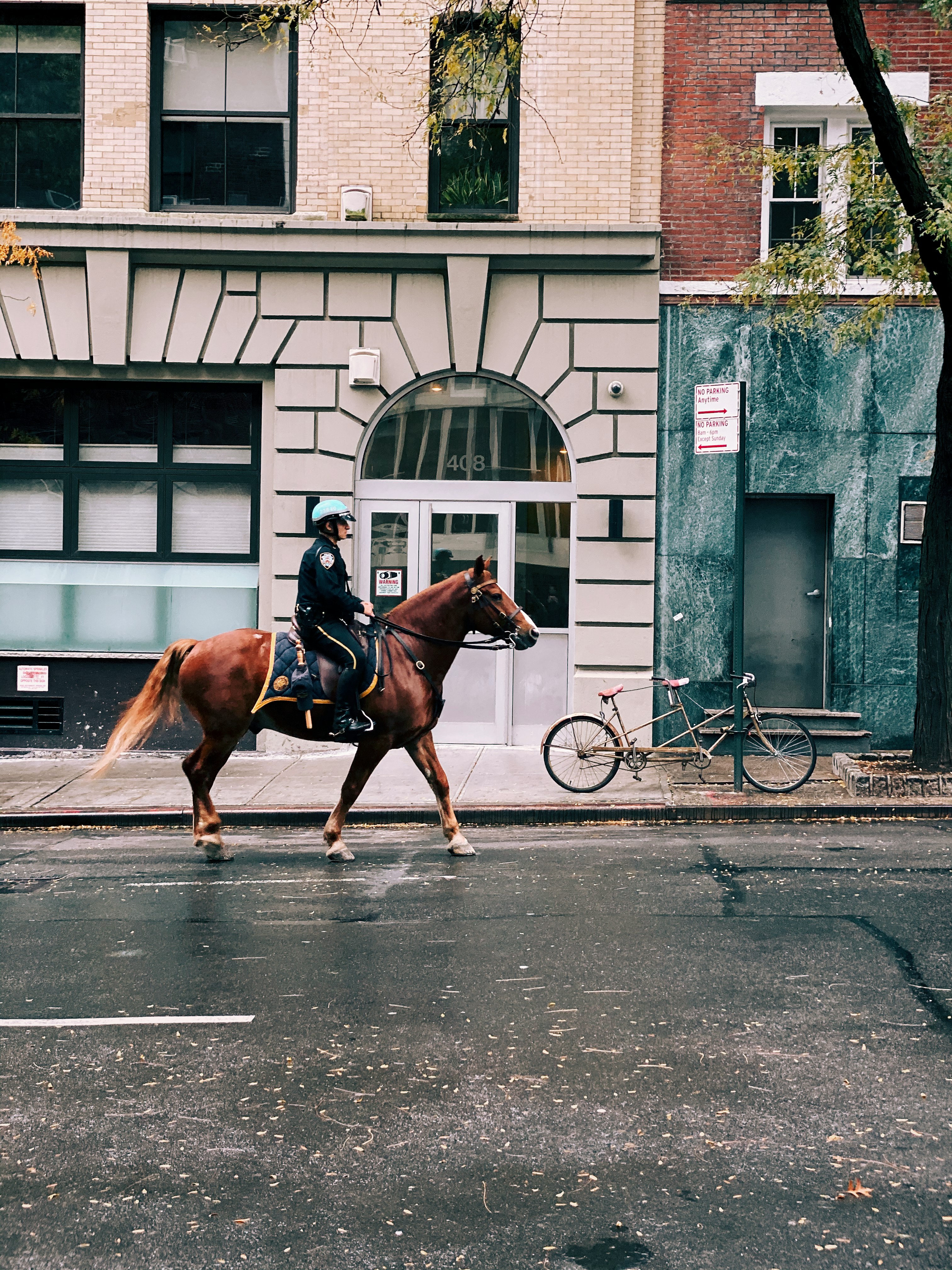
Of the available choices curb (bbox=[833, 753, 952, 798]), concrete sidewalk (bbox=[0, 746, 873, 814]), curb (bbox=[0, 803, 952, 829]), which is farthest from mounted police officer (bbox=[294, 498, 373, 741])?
curb (bbox=[833, 753, 952, 798])

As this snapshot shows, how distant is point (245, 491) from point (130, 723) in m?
6.35

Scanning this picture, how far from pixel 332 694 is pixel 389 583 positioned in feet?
19.9

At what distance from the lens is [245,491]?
15148mm

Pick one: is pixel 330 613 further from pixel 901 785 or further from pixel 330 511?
pixel 901 785

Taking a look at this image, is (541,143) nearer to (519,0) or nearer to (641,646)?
(519,0)

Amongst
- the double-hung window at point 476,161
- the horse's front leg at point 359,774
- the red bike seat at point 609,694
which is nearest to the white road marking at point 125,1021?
the horse's front leg at point 359,774

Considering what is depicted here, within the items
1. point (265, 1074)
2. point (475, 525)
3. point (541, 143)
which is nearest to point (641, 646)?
point (475, 525)

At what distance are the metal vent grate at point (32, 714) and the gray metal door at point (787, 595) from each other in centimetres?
826

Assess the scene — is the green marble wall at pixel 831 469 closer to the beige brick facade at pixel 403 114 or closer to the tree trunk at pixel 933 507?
the beige brick facade at pixel 403 114

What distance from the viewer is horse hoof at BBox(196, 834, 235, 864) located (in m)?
9.07

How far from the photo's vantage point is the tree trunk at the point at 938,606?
1166 cm

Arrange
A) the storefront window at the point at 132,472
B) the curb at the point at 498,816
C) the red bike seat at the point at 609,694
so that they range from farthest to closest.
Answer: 1. the storefront window at the point at 132,472
2. the red bike seat at the point at 609,694
3. the curb at the point at 498,816

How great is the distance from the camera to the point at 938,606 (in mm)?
11828

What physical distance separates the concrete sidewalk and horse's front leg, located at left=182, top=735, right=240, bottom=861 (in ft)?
6.38
